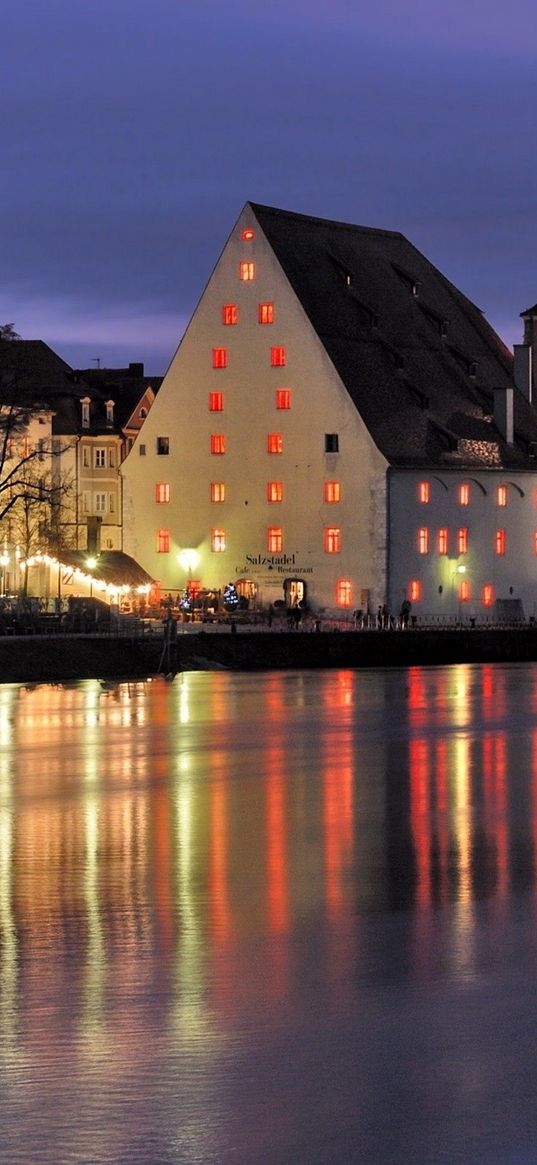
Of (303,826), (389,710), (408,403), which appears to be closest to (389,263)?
(408,403)

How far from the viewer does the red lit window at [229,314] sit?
102 m

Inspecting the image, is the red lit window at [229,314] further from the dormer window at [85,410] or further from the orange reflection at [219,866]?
the orange reflection at [219,866]

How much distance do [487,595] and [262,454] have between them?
12.9m

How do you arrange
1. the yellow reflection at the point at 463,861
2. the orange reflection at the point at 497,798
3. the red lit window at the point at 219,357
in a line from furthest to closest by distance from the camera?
1. the red lit window at the point at 219,357
2. the orange reflection at the point at 497,798
3. the yellow reflection at the point at 463,861

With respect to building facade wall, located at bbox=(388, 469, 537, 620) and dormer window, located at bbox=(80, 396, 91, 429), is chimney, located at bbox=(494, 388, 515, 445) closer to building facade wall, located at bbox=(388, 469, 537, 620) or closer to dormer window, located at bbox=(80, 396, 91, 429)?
building facade wall, located at bbox=(388, 469, 537, 620)

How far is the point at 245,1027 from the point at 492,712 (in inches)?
1627

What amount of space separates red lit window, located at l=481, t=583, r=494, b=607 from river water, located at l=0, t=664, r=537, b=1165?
193 ft

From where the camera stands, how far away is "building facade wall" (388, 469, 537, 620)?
3952 inches

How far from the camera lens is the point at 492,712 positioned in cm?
6031

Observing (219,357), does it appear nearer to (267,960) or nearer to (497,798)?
(497,798)

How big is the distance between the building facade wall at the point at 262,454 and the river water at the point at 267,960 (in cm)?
5430

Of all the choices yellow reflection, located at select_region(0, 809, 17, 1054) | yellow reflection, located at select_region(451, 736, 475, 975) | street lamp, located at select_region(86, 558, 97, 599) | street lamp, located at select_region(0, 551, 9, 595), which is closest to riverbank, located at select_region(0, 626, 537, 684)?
street lamp, located at select_region(86, 558, 97, 599)

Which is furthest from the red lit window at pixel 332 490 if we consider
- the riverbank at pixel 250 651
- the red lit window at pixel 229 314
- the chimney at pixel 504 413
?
the chimney at pixel 504 413

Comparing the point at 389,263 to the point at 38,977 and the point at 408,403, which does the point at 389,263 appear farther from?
the point at 38,977
